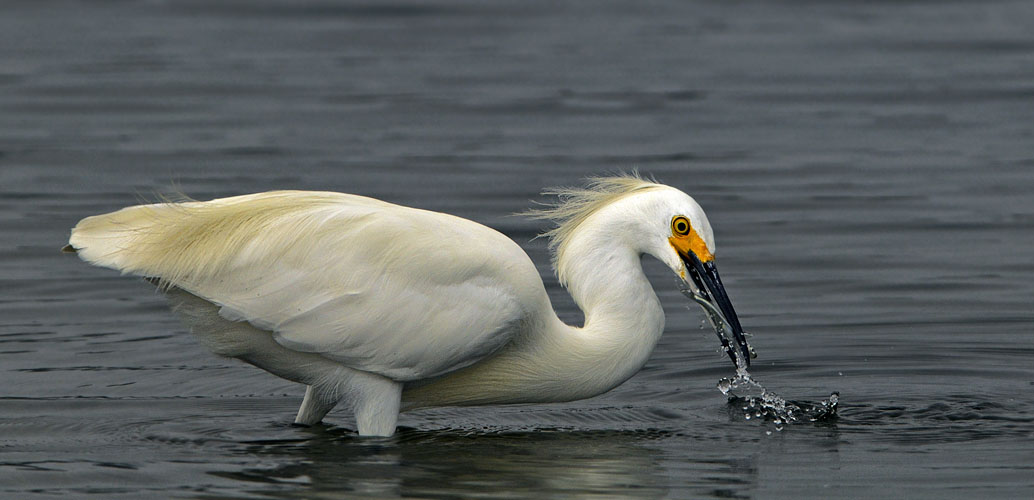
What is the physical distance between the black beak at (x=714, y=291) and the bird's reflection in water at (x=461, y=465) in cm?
68

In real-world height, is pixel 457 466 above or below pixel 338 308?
below

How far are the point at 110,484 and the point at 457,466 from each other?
1.72 meters

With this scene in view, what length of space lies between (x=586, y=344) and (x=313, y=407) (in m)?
1.55

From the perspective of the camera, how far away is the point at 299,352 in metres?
8.72

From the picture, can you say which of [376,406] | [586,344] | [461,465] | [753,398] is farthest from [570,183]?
[461,465]

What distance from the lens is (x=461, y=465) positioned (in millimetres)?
8547

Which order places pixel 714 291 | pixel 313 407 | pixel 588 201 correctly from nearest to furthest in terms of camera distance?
pixel 714 291
pixel 313 407
pixel 588 201

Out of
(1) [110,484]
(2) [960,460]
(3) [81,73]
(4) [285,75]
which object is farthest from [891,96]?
(1) [110,484]

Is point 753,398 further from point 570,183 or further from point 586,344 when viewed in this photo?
point 570,183

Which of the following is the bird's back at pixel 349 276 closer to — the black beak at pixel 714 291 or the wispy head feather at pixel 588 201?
the wispy head feather at pixel 588 201

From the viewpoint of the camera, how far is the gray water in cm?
862

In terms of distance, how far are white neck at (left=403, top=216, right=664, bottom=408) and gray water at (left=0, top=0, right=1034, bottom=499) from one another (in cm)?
30

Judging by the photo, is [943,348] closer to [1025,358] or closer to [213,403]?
[1025,358]

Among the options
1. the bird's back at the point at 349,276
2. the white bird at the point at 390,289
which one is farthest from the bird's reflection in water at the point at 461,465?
the bird's back at the point at 349,276
